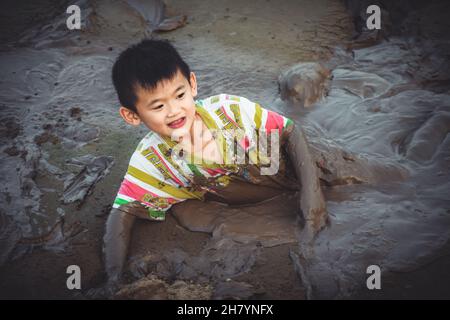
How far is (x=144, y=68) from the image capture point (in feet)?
6.85

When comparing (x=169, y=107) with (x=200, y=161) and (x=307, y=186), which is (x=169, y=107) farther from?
(x=307, y=186)

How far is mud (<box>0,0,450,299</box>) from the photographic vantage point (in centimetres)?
211

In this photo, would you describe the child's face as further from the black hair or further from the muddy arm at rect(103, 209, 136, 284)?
the muddy arm at rect(103, 209, 136, 284)

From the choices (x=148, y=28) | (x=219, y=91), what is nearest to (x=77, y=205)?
(x=219, y=91)

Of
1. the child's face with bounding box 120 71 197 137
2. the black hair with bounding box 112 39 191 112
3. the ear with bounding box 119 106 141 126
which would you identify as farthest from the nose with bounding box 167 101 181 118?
the ear with bounding box 119 106 141 126

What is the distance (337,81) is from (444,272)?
2089mm

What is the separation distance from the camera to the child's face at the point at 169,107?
211cm

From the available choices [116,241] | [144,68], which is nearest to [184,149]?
[144,68]

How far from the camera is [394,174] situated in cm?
263

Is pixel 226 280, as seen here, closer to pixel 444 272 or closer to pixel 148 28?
pixel 444 272

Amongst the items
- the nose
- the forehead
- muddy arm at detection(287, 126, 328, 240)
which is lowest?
muddy arm at detection(287, 126, 328, 240)

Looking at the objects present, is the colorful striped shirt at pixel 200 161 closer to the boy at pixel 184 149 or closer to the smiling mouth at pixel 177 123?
the boy at pixel 184 149

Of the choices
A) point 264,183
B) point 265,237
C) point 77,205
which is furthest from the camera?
point 77,205

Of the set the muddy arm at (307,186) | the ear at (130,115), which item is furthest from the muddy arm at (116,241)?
the muddy arm at (307,186)
